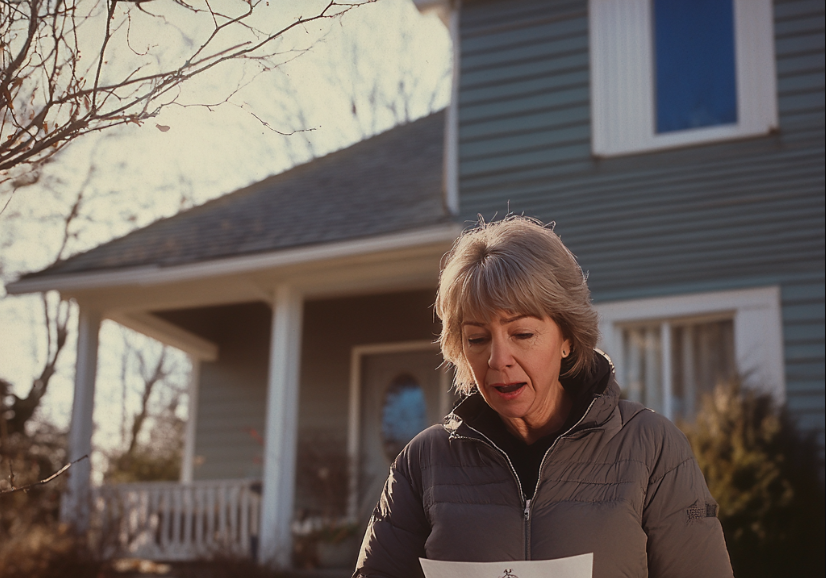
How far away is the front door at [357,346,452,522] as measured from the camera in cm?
957

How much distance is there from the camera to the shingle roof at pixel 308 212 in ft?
27.4

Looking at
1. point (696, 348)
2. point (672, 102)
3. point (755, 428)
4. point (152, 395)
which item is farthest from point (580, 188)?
point (152, 395)

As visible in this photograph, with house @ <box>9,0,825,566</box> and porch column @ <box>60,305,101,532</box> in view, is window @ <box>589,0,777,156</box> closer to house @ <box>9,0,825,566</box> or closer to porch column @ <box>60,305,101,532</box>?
house @ <box>9,0,825,566</box>

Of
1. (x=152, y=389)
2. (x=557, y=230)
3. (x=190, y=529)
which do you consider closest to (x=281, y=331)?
(x=190, y=529)

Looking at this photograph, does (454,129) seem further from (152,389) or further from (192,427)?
(152,389)

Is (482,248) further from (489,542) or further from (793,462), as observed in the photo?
(793,462)

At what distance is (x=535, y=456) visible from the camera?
2.09 metres

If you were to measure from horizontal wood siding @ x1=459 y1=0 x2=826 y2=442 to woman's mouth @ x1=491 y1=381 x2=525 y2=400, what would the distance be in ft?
15.9

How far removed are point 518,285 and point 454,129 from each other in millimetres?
6248

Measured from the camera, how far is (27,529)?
757 centimetres

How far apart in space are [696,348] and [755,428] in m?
1.26

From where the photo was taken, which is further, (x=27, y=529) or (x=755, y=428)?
(x=27, y=529)

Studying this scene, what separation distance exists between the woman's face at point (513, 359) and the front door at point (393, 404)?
7374 mm

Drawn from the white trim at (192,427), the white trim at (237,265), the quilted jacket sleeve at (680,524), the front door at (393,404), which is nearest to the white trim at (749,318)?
the white trim at (237,265)
